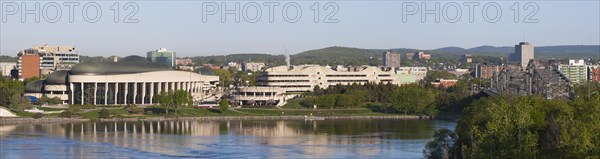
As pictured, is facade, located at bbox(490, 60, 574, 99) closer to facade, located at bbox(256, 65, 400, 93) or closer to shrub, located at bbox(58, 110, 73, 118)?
facade, located at bbox(256, 65, 400, 93)

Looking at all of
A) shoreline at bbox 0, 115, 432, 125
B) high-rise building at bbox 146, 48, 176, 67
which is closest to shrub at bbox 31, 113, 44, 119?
shoreline at bbox 0, 115, 432, 125

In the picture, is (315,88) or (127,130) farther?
(315,88)

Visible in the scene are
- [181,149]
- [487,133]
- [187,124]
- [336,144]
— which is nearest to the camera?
[487,133]

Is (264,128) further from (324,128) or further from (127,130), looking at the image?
(127,130)

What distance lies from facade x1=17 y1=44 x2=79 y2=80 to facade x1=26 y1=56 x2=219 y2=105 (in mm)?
17493

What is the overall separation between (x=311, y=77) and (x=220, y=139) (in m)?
31.6

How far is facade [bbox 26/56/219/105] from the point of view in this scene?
176 feet

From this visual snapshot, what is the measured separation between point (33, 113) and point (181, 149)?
Result: 57.4ft

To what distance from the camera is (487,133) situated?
61.4 feet

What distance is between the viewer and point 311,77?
6469 cm

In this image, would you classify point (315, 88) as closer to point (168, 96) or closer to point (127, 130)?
point (168, 96)

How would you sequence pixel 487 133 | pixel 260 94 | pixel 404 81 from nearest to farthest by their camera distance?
pixel 487 133
pixel 260 94
pixel 404 81

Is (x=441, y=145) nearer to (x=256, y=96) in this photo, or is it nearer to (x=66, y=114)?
(x=66, y=114)

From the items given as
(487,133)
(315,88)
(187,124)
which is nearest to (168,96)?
(187,124)
